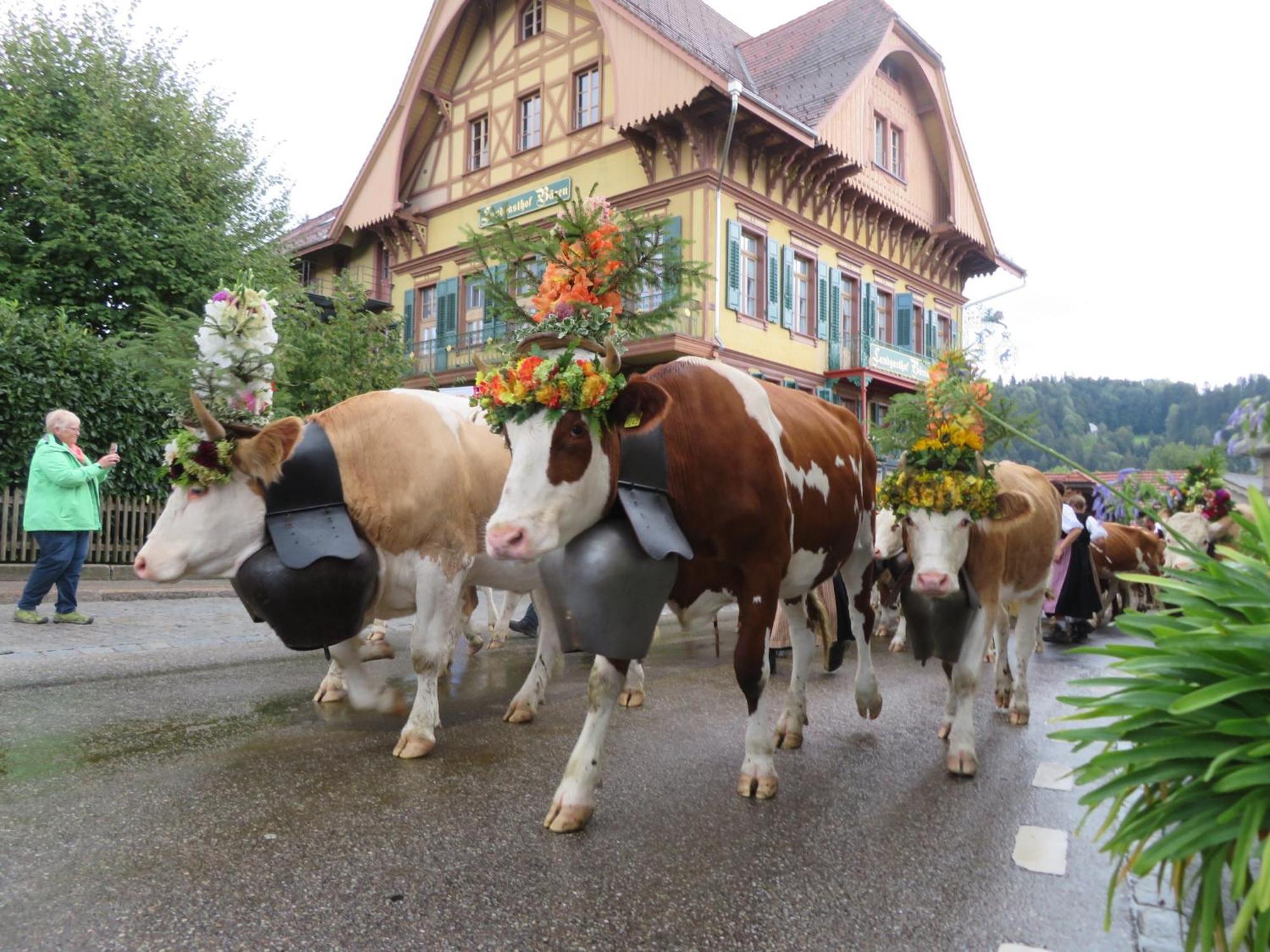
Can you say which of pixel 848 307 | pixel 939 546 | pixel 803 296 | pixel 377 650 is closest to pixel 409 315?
pixel 803 296

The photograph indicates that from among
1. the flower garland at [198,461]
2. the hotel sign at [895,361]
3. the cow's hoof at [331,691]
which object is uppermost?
the hotel sign at [895,361]

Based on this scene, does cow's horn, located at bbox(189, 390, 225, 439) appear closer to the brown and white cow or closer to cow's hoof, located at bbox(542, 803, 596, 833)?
the brown and white cow

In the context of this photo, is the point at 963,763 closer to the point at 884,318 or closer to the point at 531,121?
the point at 531,121

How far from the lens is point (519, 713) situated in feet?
15.7

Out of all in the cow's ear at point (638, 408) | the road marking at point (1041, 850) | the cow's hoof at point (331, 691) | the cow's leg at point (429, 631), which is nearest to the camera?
the road marking at point (1041, 850)

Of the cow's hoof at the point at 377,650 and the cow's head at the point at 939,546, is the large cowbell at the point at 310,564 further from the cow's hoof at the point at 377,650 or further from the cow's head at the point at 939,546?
the cow's head at the point at 939,546

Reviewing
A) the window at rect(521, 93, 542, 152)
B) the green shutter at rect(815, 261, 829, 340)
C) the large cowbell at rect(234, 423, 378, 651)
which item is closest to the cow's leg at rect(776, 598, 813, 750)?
the large cowbell at rect(234, 423, 378, 651)

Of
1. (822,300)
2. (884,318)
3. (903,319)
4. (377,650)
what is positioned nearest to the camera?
(377,650)

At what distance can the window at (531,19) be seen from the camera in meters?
21.0

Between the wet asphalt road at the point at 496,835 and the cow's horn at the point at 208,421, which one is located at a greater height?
the cow's horn at the point at 208,421

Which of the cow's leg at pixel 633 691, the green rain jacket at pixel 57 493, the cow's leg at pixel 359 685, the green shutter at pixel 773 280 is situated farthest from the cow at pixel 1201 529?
the green shutter at pixel 773 280

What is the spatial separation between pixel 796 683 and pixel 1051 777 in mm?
1249

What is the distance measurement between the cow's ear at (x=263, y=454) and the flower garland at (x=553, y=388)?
145 centimetres

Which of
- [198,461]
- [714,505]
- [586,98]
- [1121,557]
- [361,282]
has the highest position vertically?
[586,98]
